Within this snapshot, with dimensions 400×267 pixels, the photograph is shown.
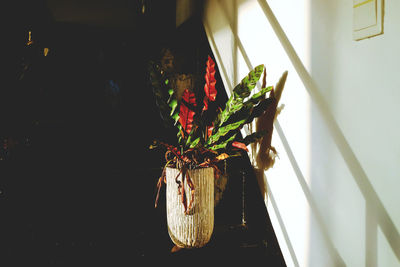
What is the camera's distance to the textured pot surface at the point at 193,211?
1273 mm

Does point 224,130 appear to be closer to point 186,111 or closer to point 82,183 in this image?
point 186,111

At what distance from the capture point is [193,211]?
4.18 ft

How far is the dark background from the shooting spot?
137cm

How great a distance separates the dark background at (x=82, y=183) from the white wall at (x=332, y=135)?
0.34 m

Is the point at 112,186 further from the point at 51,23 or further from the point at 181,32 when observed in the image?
the point at 51,23

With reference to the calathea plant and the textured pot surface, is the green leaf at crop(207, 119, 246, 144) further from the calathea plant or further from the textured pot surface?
the textured pot surface

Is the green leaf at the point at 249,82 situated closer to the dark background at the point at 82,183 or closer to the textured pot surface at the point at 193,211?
the textured pot surface at the point at 193,211

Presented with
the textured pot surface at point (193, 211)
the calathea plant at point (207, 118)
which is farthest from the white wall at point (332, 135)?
the textured pot surface at point (193, 211)

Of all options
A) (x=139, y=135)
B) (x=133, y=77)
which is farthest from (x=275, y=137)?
(x=133, y=77)

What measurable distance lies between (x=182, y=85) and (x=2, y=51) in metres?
1.30

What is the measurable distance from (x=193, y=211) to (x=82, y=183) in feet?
2.47

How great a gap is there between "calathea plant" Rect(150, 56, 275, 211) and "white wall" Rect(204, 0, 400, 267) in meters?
0.11

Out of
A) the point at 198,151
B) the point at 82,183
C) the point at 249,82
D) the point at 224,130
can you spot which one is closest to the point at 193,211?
the point at 198,151

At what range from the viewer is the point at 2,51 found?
6.40 feet
